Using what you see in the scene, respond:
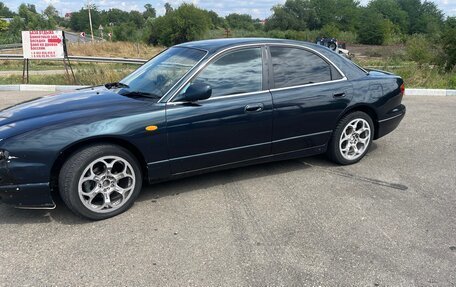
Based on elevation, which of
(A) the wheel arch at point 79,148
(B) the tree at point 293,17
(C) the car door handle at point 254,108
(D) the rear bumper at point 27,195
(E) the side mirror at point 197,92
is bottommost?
Result: (D) the rear bumper at point 27,195

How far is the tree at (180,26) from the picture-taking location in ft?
165

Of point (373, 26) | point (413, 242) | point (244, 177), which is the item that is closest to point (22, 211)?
point (244, 177)

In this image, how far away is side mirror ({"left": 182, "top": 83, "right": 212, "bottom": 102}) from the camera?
3.76m

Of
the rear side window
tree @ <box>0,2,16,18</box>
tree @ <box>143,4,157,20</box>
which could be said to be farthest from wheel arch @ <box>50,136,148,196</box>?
tree @ <box>0,2,16,18</box>

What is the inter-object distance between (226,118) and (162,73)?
899 millimetres

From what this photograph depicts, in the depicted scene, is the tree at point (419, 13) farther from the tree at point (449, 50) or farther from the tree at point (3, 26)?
the tree at point (449, 50)

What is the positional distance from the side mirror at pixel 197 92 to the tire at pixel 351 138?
185 centimetres

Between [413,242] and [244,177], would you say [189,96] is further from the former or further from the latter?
[413,242]

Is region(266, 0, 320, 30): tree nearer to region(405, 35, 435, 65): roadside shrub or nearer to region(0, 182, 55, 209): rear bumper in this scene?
region(405, 35, 435, 65): roadside shrub

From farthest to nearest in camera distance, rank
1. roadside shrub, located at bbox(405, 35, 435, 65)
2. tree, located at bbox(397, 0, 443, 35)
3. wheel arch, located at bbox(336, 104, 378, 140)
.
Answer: tree, located at bbox(397, 0, 443, 35) → roadside shrub, located at bbox(405, 35, 435, 65) → wheel arch, located at bbox(336, 104, 378, 140)

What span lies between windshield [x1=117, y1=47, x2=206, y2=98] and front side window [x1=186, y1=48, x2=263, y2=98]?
194mm

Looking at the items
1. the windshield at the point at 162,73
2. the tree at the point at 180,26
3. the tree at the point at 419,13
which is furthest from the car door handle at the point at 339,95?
the tree at the point at 419,13

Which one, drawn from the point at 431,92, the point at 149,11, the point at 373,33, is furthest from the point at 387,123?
the point at 149,11

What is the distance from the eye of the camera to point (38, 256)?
9.95ft
